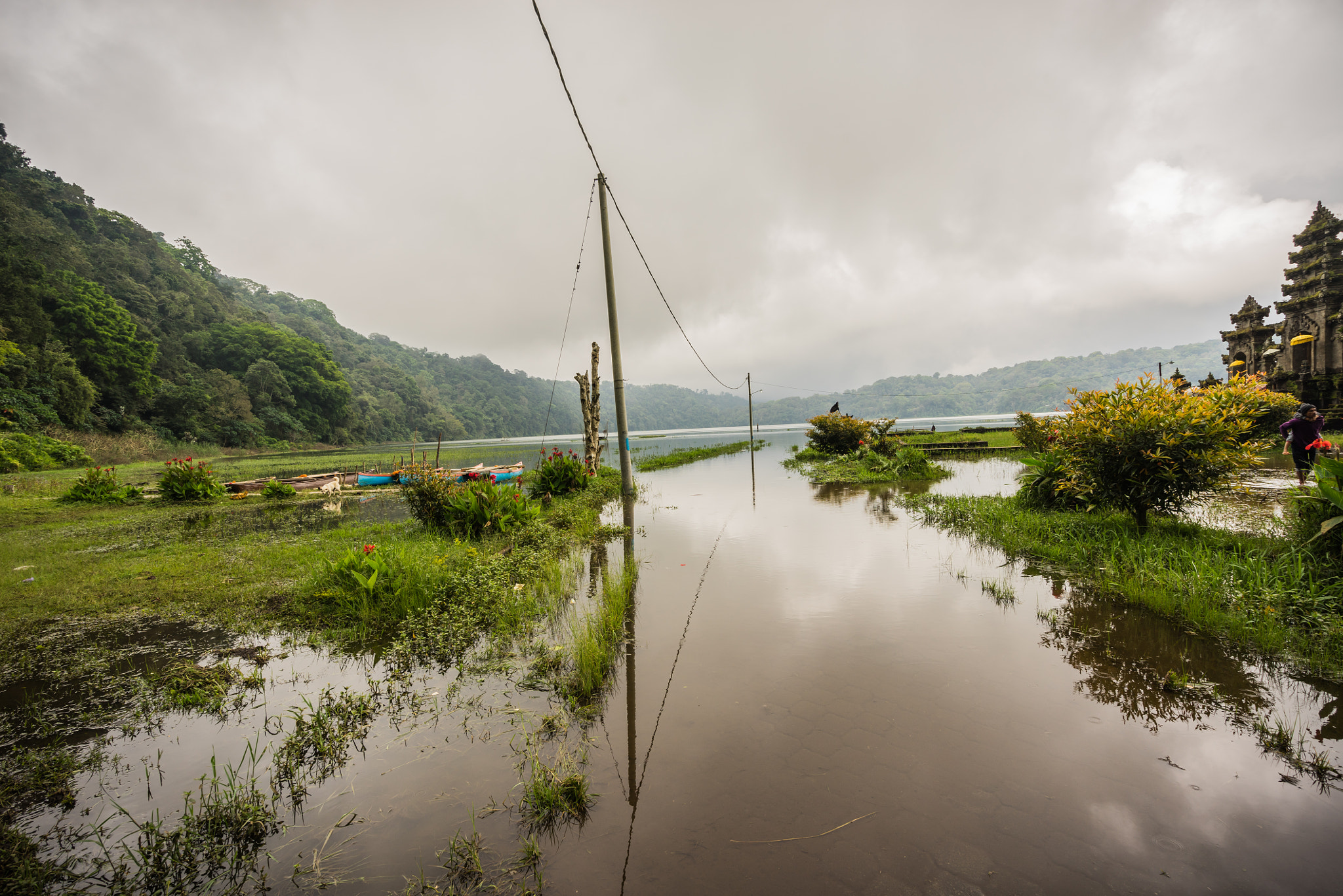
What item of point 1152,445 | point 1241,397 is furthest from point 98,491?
point 1241,397

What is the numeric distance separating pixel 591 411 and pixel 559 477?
316 centimetres

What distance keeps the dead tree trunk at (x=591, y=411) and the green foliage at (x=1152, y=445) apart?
12.9m

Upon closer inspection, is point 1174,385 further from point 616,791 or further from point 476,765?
point 476,765

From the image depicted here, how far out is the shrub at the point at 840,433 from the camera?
921 inches

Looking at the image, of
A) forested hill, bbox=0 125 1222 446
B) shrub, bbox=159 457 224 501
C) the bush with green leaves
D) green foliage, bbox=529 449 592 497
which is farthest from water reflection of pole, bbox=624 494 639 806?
the bush with green leaves

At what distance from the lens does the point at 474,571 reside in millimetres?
6434

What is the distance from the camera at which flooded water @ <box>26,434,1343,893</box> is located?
2152mm

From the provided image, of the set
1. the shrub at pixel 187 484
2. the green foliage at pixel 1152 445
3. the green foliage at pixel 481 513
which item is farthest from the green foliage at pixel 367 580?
the shrub at pixel 187 484

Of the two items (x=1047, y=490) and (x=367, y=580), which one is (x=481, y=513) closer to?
(x=367, y=580)

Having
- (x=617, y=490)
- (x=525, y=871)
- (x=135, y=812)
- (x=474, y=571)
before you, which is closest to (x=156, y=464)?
(x=617, y=490)

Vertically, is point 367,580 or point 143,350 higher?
point 143,350

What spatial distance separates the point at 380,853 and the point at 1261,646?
21.1ft

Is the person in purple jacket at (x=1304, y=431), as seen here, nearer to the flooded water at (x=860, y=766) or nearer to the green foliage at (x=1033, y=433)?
the green foliage at (x=1033, y=433)

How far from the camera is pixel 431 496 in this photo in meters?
9.62
